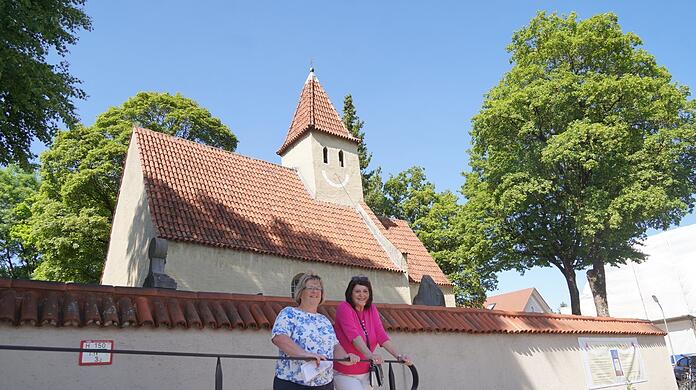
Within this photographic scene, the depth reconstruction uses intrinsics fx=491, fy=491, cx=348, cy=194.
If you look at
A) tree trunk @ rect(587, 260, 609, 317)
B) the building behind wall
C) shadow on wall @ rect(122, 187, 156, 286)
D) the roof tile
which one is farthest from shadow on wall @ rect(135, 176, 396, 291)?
the building behind wall

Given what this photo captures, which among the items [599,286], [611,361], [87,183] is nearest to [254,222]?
[611,361]

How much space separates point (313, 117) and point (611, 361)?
1506cm

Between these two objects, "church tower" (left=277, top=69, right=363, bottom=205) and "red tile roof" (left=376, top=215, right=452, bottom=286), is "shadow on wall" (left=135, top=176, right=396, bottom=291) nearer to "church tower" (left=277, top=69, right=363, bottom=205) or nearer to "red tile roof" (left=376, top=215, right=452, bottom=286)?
"red tile roof" (left=376, top=215, right=452, bottom=286)

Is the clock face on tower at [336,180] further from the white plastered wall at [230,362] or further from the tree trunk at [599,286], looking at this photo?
the white plastered wall at [230,362]

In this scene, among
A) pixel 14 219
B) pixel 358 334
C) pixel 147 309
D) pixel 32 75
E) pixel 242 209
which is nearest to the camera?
pixel 358 334

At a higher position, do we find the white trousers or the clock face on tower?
the clock face on tower

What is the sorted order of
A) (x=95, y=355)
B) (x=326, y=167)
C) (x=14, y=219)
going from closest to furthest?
(x=95, y=355)
(x=326, y=167)
(x=14, y=219)

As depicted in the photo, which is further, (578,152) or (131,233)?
Answer: (578,152)

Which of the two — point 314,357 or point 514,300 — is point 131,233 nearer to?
point 314,357

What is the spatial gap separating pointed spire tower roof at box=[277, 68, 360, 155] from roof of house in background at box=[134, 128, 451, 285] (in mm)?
2330

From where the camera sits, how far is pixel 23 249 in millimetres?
32531

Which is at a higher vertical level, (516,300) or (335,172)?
(335,172)

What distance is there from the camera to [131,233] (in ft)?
51.9

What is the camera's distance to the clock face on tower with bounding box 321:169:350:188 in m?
21.6
